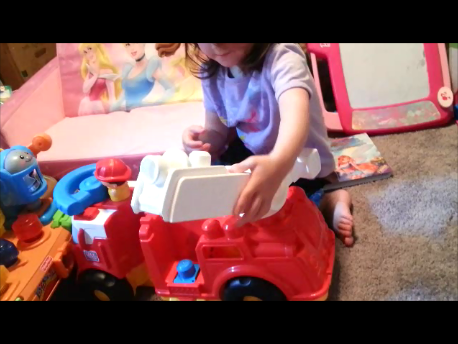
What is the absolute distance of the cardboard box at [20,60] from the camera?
141 cm

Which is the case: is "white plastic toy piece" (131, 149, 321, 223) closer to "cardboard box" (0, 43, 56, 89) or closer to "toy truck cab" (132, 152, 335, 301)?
"toy truck cab" (132, 152, 335, 301)

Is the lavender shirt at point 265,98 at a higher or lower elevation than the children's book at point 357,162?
higher

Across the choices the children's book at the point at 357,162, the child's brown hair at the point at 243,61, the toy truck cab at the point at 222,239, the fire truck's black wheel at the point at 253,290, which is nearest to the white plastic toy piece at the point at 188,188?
the toy truck cab at the point at 222,239

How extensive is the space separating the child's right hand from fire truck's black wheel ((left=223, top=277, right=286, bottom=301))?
257 mm

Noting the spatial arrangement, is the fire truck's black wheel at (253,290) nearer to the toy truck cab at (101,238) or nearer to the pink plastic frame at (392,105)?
the toy truck cab at (101,238)

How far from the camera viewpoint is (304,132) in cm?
56

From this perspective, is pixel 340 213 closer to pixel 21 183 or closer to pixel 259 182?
pixel 259 182

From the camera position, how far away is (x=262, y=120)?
0.76 meters

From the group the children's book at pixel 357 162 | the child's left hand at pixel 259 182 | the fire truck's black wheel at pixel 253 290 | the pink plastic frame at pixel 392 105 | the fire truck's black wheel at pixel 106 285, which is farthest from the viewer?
the pink plastic frame at pixel 392 105

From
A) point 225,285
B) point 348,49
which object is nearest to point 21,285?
point 225,285

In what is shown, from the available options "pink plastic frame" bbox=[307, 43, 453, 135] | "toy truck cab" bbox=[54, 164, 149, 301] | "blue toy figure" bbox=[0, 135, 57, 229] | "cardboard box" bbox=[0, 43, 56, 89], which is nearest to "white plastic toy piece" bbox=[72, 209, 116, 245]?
"toy truck cab" bbox=[54, 164, 149, 301]

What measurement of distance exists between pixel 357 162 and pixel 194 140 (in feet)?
1.29

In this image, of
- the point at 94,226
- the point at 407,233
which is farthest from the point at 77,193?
the point at 407,233
